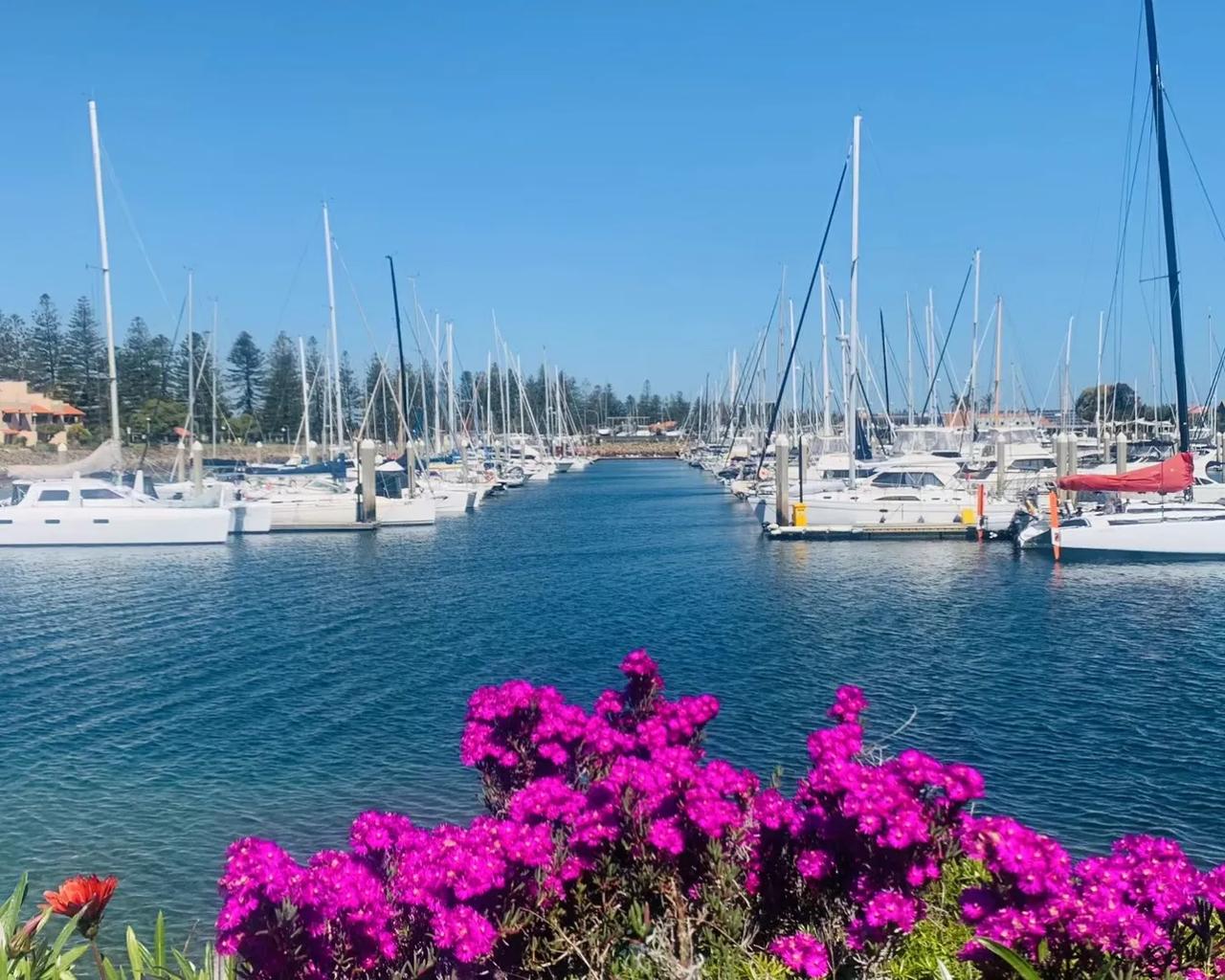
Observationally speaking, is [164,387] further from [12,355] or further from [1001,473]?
[1001,473]

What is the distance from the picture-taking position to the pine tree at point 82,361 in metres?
111

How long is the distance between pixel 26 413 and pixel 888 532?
7829cm

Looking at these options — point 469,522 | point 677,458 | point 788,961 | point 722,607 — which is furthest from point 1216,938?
point 677,458

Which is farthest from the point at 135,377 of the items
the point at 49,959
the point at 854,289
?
the point at 49,959

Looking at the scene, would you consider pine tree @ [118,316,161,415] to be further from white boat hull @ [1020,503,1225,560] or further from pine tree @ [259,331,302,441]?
white boat hull @ [1020,503,1225,560]

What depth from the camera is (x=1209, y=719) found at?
64.8 feet

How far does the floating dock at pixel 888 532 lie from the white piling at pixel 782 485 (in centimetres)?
132

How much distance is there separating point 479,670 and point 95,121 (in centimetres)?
3207

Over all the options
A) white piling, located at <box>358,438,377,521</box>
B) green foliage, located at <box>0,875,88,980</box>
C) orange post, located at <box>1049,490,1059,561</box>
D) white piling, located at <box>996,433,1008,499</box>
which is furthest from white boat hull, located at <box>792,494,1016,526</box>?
green foliage, located at <box>0,875,88,980</box>

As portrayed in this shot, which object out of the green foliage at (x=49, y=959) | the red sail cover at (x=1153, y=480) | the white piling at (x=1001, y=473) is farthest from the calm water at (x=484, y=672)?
the white piling at (x=1001, y=473)

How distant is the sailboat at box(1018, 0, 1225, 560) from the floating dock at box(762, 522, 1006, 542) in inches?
228

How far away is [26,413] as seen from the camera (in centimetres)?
9819

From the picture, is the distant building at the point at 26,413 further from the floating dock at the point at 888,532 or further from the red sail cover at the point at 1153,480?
the red sail cover at the point at 1153,480

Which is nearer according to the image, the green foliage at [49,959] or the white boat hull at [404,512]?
the green foliage at [49,959]
